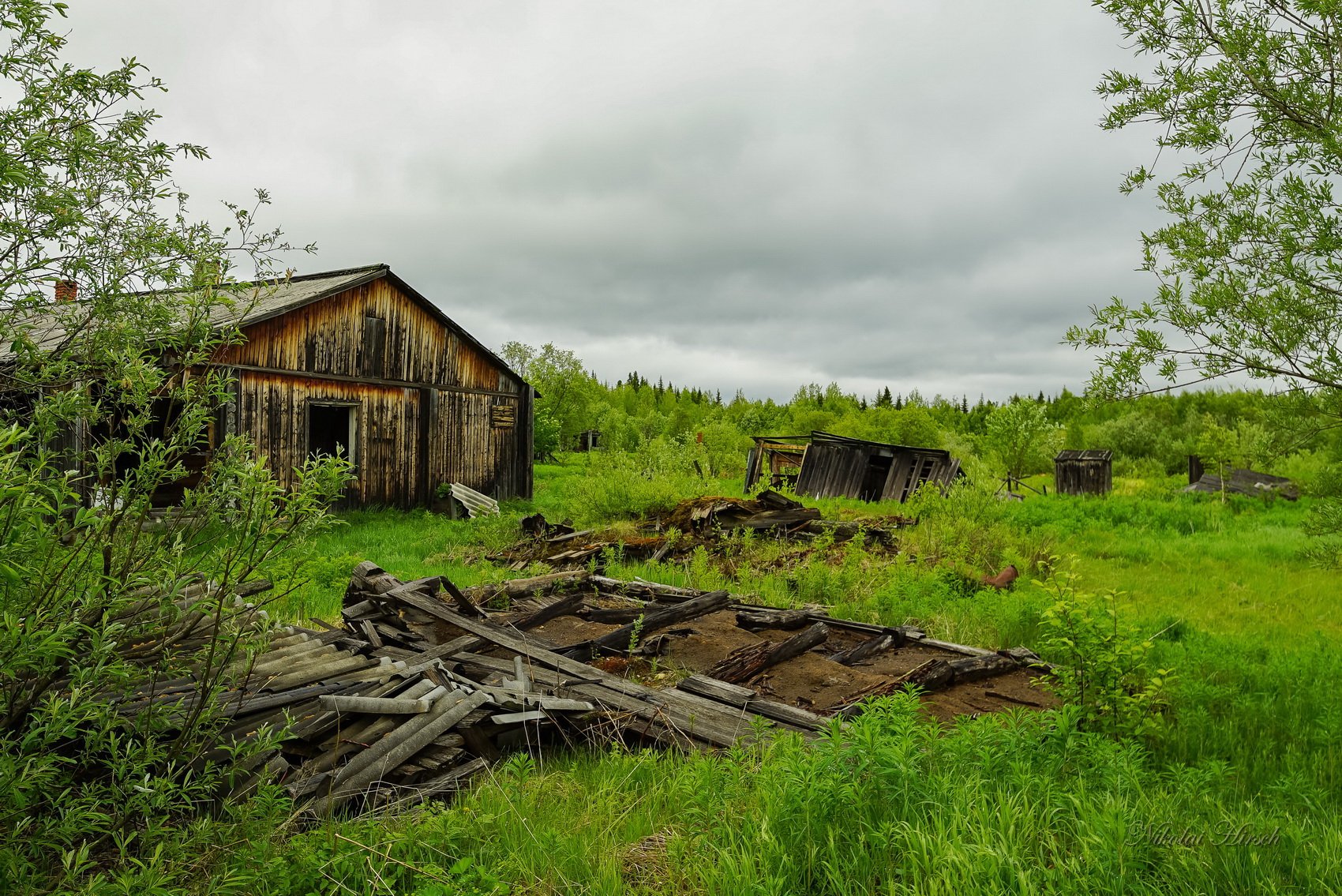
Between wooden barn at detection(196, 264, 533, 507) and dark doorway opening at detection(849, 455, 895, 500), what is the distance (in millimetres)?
10327

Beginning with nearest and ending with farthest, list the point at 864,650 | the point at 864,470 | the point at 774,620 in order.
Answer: the point at 864,650 < the point at 774,620 < the point at 864,470

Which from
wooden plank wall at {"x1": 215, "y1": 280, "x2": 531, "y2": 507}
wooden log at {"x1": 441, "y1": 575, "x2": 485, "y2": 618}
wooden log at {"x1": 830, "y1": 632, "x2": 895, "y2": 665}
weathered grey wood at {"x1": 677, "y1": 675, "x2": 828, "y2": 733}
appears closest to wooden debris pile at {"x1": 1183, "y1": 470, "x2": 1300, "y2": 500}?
wooden log at {"x1": 830, "y1": 632, "x2": 895, "y2": 665}

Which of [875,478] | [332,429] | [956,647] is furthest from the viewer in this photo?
[875,478]

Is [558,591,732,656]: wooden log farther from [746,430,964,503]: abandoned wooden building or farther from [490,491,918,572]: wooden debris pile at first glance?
[746,430,964,503]: abandoned wooden building

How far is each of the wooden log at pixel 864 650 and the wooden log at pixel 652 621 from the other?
1.75m

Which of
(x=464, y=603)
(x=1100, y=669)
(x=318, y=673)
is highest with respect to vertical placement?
(x=1100, y=669)

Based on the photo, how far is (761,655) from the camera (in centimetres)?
732

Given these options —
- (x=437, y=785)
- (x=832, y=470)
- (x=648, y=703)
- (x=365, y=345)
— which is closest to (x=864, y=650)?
(x=648, y=703)

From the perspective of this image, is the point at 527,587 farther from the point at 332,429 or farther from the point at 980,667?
the point at 332,429

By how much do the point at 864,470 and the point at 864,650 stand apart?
16.2m

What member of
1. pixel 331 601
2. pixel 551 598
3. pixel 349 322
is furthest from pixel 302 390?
pixel 551 598

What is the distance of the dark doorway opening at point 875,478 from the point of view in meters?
23.5

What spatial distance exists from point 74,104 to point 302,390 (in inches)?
604

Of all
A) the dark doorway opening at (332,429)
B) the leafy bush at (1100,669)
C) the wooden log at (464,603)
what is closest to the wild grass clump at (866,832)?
the leafy bush at (1100,669)
